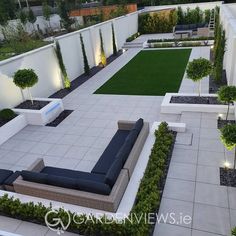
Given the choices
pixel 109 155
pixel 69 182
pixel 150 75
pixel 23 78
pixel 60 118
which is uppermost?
pixel 23 78

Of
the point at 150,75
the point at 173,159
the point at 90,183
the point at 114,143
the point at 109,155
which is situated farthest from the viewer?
the point at 150,75

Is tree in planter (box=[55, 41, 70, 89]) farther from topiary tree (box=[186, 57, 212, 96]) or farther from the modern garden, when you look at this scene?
topiary tree (box=[186, 57, 212, 96])

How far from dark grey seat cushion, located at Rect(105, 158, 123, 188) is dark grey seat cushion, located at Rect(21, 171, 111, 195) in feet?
0.66

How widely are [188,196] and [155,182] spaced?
97cm

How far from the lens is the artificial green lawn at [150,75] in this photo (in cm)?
1546

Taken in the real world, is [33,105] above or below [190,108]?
above

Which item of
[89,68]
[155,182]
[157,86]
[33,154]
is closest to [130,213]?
[155,182]

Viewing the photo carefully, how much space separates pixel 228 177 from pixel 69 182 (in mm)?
4618

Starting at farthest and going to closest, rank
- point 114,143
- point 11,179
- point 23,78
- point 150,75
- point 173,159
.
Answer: point 150,75, point 23,78, point 114,143, point 173,159, point 11,179

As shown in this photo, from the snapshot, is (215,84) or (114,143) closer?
(114,143)

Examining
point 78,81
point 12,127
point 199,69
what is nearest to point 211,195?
point 199,69

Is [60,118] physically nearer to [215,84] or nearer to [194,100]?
[194,100]

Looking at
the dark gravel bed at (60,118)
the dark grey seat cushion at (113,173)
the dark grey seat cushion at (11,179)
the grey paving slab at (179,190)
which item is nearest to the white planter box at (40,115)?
the dark gravel bed at (60,118)

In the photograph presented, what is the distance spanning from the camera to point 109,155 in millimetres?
8625
